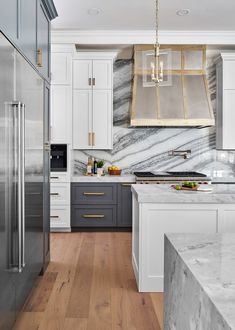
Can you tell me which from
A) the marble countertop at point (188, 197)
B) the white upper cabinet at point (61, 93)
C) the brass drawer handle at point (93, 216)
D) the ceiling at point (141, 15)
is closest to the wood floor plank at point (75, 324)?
the marble countertop at point (188, 197)

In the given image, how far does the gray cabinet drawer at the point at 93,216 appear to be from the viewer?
5426 mm

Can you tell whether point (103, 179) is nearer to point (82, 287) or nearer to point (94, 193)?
point (94, 193)

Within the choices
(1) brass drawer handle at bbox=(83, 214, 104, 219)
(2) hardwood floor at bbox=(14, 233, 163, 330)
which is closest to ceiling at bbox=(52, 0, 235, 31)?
→ (1) brass drawer handle at bbox=(83, 214, 104, 219)

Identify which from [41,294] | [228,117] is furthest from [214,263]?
[228,117]

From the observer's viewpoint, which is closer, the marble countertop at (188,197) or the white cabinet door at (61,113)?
the marble countertop at (188,197)

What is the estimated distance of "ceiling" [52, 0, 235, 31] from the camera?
4.38 metres

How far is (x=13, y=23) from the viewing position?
2.28 metres

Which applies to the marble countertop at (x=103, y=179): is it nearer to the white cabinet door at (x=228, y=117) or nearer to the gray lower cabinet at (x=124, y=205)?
the gray lower cabinet at (x=124, y=205)

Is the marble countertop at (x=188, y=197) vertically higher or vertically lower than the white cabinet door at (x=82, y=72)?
lower

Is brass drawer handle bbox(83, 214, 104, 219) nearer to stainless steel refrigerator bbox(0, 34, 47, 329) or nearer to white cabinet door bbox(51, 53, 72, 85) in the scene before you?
white cabinet door bbox(51, 53, 72, 85)

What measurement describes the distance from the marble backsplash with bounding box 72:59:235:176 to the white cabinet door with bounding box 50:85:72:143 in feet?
2.05

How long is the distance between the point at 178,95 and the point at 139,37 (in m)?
1.01

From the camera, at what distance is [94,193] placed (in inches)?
213

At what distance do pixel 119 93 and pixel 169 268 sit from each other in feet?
15.4
